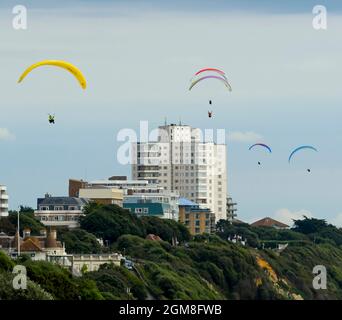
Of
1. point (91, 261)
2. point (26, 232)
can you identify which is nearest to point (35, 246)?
point (91, 261)

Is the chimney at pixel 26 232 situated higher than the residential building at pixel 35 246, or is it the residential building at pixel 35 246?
the chimney at pixel 26 232

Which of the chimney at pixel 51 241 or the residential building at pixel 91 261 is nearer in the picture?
the residential building at pixel 91 261

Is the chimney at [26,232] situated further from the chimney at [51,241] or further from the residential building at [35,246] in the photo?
the chimney at [51,241]

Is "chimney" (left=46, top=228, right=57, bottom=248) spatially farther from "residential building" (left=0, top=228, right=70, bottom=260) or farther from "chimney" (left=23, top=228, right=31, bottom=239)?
"chimney" (left=23, top=228, right=31, bottom=239)

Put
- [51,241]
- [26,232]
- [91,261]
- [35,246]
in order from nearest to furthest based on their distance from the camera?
[91,261]
[35,246]
[51,241]
[26,232]

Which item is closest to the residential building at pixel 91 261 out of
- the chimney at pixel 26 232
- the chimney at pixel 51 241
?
the chimney at pixel 51 241

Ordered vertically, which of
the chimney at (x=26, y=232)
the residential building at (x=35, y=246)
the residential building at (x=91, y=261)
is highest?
the chimney at (x=26, y=232)

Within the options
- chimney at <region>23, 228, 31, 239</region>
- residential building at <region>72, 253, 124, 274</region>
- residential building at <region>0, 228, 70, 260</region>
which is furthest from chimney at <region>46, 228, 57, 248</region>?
chimney at <region>23, 228, 31, 239</region>

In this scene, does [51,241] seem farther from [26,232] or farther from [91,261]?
[26,232]

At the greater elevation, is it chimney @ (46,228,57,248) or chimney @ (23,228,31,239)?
chimney @ (23,228,31,239)
